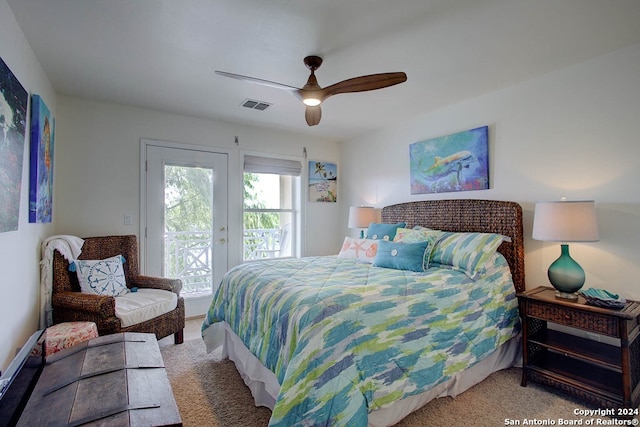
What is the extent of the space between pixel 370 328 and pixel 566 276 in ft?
5.30

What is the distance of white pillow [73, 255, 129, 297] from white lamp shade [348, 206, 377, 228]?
8.75 ft

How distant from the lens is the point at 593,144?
2420 mm

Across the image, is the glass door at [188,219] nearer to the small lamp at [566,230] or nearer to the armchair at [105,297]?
the armchair at [105,297]

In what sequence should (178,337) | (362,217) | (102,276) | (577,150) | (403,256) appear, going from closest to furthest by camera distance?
(577,150) → (403,256) → (102,276) → (178,337) → (362,217)

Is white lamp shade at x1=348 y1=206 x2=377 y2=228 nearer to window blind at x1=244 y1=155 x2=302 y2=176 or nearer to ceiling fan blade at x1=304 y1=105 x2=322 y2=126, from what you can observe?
window blind at x1=244 y1=155 x2=302 y2=176

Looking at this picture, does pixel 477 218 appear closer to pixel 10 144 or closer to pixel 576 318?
pixel 576 318

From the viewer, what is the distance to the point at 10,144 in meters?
1.70

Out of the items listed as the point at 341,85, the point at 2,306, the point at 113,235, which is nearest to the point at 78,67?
the point at 113,235

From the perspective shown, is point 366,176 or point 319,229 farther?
point 319,229

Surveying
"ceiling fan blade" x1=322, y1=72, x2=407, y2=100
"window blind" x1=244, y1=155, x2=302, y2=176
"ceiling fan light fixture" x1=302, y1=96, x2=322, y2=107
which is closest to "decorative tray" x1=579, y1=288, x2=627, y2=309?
"ceiling fan blade" x1=322, y1=72, x2=407, y2=100

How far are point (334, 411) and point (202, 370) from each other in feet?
5.04

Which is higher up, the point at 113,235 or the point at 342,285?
the point at 113,235

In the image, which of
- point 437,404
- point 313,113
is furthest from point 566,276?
point 313,113

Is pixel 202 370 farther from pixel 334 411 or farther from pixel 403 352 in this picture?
pixel 403 352
